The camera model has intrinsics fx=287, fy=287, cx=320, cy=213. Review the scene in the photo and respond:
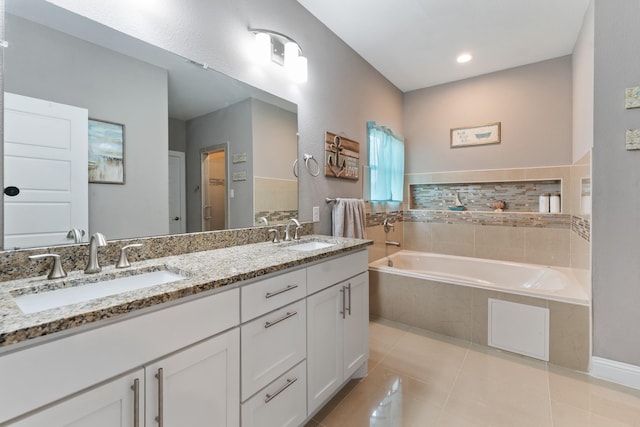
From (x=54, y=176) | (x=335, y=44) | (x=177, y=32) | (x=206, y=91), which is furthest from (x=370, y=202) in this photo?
(x=54, y=176)

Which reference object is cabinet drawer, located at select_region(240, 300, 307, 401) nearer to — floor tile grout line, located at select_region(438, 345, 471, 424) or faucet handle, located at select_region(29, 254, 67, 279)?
faucet handle, located at select_region(29, 254, 67, 279)

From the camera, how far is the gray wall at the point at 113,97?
41.2 inches

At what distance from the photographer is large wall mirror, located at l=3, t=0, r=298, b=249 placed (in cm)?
104

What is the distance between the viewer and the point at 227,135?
1.70 meters

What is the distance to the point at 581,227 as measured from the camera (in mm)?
2316

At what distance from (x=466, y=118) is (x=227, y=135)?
2.82 m

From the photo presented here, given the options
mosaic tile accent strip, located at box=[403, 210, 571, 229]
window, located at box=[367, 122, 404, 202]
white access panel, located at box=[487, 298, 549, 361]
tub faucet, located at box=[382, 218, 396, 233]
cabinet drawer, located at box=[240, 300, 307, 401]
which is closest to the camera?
cabinet drawer, located at box=[240, 300, 307, 401]

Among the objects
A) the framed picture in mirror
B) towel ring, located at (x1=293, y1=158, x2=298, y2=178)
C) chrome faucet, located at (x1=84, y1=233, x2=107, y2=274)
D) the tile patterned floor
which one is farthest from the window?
chrome faucet, located at (x1=84, y1=233, x2=107, y2=274)

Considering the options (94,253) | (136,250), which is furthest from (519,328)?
(94,253)

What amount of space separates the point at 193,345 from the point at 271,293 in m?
0.36

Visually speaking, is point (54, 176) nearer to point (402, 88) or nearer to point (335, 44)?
point (335, 44)

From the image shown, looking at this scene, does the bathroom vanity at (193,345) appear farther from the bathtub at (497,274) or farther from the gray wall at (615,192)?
the gray wall at (615,192)

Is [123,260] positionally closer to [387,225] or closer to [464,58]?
[387,225]

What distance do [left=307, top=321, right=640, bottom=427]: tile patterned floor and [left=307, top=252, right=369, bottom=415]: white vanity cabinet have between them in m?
0.17
